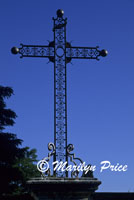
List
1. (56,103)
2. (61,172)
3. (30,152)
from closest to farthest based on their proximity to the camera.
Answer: (61,172), (56,103), (30,152)

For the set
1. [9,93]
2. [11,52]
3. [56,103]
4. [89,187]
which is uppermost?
[9,93]

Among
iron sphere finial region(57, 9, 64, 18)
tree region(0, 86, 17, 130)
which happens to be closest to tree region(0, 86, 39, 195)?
tree region(0, 86, 17, 130)

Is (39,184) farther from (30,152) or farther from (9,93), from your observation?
(30,152)

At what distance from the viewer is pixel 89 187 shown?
12562 mm

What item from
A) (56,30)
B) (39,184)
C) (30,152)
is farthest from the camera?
(30,152)

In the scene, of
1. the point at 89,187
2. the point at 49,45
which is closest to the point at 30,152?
the point at 49,45

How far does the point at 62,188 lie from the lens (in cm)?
1248

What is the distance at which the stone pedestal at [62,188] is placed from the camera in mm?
12336

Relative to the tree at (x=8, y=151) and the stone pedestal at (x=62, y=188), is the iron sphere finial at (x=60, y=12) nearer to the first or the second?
the stone pedestal at (x=62, y=188)

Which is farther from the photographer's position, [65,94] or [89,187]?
[65,94]

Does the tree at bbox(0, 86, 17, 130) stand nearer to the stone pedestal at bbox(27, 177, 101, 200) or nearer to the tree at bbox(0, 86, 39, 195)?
the tree at bbox(0, 86, 39, 195)

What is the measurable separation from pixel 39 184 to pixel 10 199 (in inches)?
576

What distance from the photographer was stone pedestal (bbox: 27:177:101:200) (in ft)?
40.5

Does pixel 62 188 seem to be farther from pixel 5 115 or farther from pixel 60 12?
pixel 5 115
